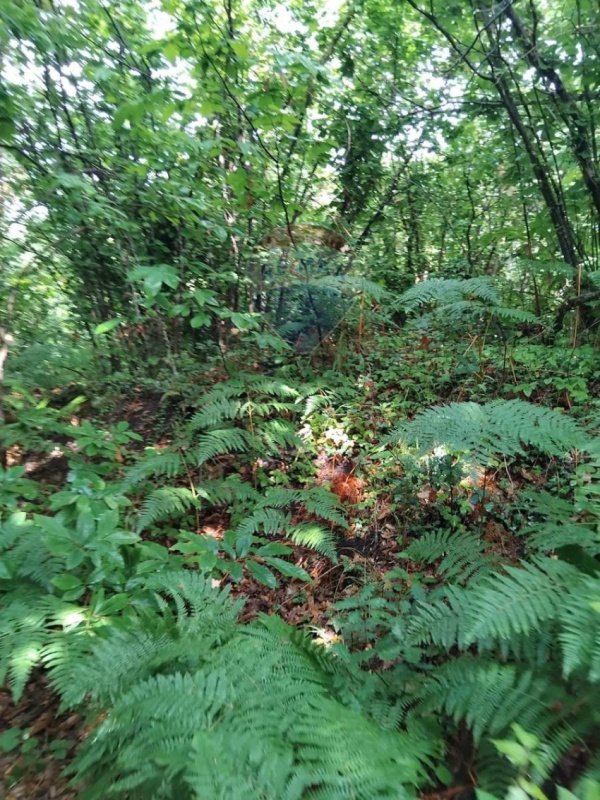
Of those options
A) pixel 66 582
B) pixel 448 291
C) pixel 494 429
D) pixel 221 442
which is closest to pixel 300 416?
pixel 221 442

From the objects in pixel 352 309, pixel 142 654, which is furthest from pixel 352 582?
pixel 352 309

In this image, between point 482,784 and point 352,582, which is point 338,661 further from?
point 352,582

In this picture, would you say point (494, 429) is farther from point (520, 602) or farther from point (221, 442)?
point (221, 442)

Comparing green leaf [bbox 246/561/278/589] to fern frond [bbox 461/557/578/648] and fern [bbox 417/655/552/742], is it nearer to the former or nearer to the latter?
fern [bbox 417/655/552/742]

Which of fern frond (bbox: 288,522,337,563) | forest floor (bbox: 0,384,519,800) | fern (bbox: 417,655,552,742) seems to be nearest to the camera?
fern (bbox: 417,655,552,742)

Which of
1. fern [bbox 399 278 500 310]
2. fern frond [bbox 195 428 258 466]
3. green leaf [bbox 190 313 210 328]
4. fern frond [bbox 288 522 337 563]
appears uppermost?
fern [bbox 399 278 500 310]

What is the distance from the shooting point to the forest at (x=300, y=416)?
1.55m

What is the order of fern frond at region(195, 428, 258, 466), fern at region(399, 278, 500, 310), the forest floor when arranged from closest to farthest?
the forest floor, fern frond at region(195, 428, 258, 466), fern at region(399, 278, 500, 310)

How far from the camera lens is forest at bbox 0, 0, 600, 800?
61.2 inches

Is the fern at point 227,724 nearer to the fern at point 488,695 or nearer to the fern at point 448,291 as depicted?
the fern at point 488,695

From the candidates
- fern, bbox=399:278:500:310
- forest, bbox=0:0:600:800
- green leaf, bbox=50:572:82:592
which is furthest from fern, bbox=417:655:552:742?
fern, bbox=399:278:500:310

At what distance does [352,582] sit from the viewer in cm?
300

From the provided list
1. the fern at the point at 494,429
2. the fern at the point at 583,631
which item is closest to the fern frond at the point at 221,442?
the fern at the point at 494,429

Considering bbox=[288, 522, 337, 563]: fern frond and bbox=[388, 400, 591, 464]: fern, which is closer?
bbox=[388, 400, 591, 464]: fern
